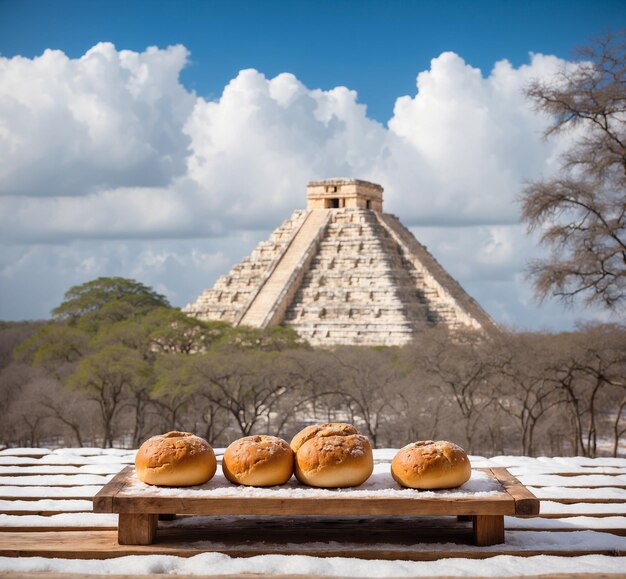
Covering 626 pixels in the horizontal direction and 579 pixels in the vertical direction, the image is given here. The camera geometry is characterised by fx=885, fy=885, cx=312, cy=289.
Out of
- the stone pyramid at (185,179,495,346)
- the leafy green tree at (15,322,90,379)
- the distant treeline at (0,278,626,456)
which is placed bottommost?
the distant treeline at (0,278,626,456)

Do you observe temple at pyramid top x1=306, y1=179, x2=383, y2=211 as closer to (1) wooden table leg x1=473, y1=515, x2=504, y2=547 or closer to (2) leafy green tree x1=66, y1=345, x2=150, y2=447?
(2) leafy green tree x1=66, y1=345, x2=150, y2=447

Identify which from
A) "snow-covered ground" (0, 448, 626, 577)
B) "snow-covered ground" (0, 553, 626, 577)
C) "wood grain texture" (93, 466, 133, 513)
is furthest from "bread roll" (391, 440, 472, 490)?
"wood grain texture" (93, 466, 133, 513)

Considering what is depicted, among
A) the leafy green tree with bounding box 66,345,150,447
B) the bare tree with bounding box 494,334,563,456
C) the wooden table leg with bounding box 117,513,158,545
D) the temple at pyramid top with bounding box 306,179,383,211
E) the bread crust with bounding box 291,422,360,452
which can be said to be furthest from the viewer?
the temple at pyramid top with bounding box 306,179,383,211

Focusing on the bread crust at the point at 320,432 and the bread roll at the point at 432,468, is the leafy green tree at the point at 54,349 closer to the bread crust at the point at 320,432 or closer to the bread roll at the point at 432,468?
the bread crust at the point at 320,432

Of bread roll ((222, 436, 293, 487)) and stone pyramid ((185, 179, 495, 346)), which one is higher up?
stone pyramid ((185, 179, 495, 346))

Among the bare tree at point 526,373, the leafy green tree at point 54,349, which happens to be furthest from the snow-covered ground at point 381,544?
the leafy green tree at point 54,349

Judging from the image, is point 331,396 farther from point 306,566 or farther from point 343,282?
point 306,566
